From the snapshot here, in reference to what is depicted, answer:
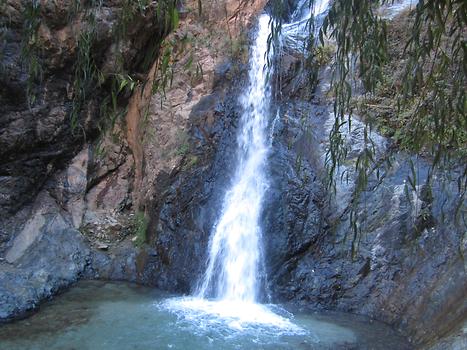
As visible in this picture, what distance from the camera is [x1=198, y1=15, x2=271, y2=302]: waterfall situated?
632 centimetres

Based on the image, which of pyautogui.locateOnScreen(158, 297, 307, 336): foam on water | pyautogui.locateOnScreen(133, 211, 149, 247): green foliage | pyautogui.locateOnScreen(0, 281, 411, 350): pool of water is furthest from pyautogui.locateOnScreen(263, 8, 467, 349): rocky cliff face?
pyautogui.locateOnScreen(133, 211, 149, 247): green foliage

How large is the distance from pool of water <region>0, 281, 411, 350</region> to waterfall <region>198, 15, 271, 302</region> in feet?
1.27

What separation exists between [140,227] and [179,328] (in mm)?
2826

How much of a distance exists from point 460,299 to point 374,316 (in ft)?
4.04

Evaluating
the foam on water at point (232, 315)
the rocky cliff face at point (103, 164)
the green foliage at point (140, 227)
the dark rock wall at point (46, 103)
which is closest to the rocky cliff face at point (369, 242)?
the foam on water at point (232, 315)

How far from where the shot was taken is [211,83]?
809 centimetres

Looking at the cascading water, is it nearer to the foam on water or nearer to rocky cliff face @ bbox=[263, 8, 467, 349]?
the foam on water

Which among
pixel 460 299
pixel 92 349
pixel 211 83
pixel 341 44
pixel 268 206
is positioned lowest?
pixel 92 349

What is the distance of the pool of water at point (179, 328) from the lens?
185 inches

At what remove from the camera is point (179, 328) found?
5062mm

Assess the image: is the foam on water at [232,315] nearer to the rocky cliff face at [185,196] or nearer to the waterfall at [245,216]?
the waterfall at [245,216]

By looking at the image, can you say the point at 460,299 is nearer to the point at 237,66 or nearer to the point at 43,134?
the point at 237,66

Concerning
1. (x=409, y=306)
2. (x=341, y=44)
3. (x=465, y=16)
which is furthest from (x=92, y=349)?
(x=465, y=16)

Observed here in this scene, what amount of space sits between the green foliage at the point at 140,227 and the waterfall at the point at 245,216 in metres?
1.31
